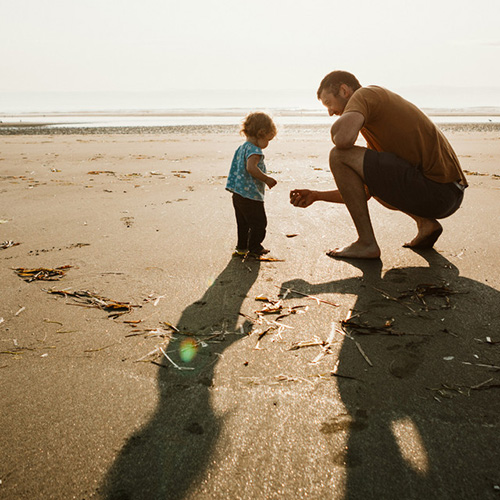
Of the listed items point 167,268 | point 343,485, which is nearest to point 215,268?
A: point 167,268

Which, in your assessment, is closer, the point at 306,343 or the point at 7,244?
the point at 306,343

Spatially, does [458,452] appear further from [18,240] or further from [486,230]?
[18,240]

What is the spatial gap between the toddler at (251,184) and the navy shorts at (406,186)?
810mm

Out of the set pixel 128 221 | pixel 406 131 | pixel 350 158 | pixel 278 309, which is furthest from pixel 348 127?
pixel 128 221

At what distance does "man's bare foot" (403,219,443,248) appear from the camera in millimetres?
3395

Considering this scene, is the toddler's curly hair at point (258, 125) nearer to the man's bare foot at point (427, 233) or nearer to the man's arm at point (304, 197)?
the man's arm at point (304, 197)

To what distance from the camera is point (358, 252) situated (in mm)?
3287

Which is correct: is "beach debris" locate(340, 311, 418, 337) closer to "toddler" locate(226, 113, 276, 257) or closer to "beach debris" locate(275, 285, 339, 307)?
"beach debris" locate(275, 285, 339, 307)

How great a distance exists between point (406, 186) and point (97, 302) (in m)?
2.18

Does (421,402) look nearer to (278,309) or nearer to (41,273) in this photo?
(278,309)

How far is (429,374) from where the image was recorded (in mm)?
1830

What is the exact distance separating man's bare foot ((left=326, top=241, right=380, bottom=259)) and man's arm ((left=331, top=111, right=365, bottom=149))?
2.46 feet

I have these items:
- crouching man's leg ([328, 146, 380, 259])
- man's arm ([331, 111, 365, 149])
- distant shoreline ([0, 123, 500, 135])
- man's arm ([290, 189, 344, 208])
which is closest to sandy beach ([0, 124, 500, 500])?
crouching man's leg ([328, 146, 380, 259])

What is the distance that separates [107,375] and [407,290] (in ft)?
5.93
